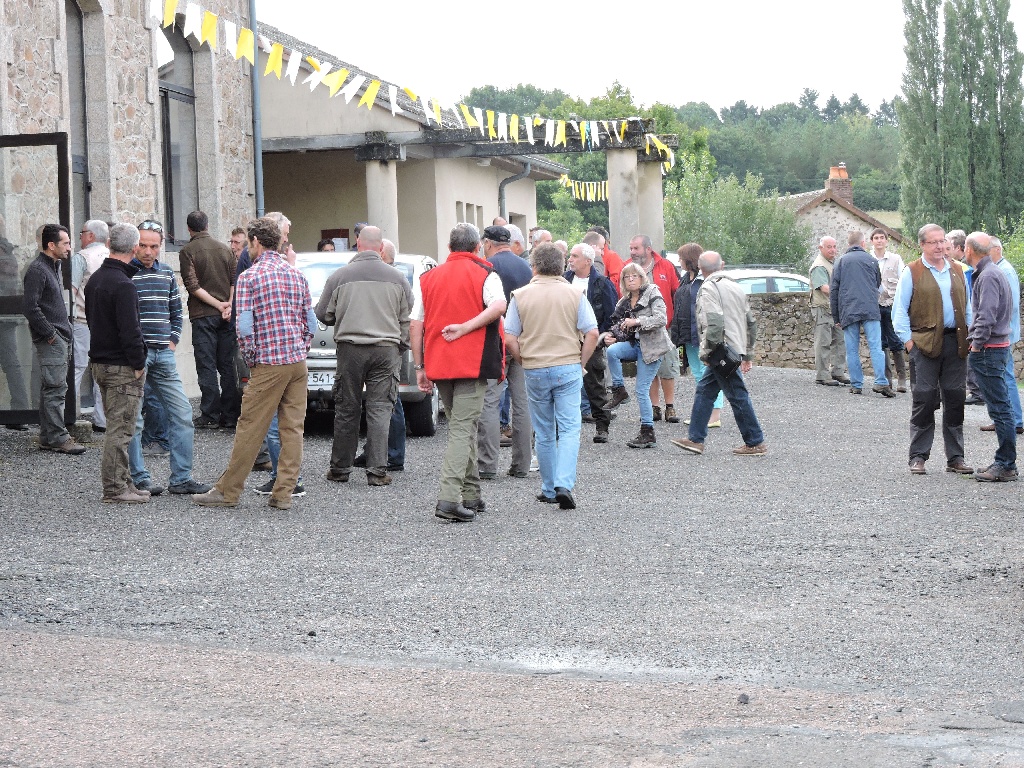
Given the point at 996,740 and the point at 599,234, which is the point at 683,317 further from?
the point at 996,740

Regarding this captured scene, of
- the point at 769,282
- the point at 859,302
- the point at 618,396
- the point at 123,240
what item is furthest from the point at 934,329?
the point at 769,282

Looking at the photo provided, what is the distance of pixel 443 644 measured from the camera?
604 centimetres

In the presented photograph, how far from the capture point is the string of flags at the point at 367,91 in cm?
1526

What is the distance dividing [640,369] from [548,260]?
3.95m

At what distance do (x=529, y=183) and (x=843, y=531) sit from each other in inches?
1176

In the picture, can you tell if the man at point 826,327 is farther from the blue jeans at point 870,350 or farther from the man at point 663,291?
the man at point 663,291

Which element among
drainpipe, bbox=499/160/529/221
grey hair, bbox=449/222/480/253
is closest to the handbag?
grey hair, bbox=449/222/480/253

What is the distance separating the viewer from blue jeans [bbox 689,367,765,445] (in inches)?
489

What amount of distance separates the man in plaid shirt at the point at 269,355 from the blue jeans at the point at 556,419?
1.59 m

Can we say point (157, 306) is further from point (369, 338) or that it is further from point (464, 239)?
point (464, 239)

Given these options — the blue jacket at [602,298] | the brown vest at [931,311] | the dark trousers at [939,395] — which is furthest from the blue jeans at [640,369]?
the brown vest at [931,311]

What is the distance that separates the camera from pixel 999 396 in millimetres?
10969

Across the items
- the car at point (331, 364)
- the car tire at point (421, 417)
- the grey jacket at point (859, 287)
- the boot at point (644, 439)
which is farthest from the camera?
the grey jacket at point (859, 287)

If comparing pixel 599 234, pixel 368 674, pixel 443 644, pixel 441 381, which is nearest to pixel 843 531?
pixel 441 381
